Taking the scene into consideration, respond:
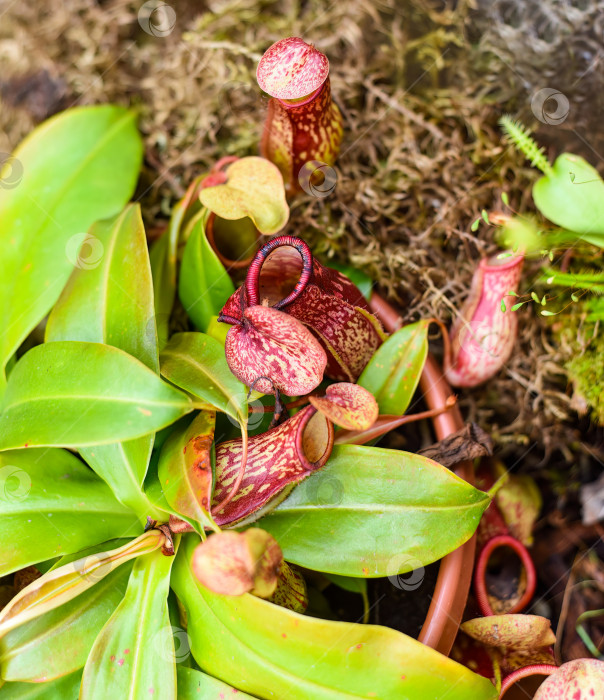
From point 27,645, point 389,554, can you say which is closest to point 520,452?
point 389,554

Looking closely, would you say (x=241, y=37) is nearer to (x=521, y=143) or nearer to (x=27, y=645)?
(x=521, y=143)

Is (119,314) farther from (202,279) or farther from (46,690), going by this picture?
(46,690)

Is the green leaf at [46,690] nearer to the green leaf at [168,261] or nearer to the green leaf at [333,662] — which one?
the green leaf at [333,662]

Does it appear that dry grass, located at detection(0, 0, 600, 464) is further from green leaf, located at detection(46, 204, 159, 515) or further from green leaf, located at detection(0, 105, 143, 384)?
green leaf, located at detection(46, 204, 159, 515)

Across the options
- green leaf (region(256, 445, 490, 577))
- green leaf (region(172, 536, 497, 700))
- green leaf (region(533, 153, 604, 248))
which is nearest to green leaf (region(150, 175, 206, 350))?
green leaf (region(256, 445, 490, 577))

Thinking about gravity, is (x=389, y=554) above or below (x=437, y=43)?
below

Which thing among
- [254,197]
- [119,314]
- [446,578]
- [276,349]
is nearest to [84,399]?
[119,314]
